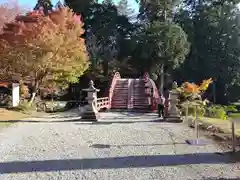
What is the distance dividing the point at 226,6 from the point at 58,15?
2675 cm

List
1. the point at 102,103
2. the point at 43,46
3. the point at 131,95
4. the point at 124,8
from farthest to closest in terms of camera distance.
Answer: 1. the point at 124,8
2. the point at 131,95
3. the point at 102,103
4. the point at 43,46

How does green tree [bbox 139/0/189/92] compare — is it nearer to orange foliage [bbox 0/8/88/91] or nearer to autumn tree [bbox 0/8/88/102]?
autumn tree [bbox 0/8/88/102]

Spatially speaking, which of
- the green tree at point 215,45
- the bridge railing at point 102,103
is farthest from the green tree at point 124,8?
the bridge railing at point 102,103

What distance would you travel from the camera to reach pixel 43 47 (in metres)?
24.7

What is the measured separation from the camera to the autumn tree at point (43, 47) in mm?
24781

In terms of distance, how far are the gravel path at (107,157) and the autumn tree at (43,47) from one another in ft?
37.5

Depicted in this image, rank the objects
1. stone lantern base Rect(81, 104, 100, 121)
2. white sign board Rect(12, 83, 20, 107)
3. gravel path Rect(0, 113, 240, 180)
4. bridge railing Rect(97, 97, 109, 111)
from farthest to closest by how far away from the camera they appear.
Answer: white sign board Rect(12, 83, 20, 107), bridge railing Rect(97, 97, 109, 111), stone lantern base Rect(81, 104, 100, 121), gravel path Rect(0, 113, 240, 180)

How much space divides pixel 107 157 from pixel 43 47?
16.4m

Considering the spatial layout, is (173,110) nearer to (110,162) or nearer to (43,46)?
(110,162)

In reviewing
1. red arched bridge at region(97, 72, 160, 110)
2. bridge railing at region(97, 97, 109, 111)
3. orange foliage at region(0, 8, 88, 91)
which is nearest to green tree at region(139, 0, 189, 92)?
red arched bridge at region(97, 72, 160, 110)

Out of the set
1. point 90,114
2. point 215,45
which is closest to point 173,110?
point 90,114

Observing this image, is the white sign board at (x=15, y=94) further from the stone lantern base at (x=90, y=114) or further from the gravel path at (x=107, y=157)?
the gravel path at (x=107, y=157)

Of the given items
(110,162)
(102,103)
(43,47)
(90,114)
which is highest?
(43,47)

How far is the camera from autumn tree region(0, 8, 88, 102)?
976 inches
